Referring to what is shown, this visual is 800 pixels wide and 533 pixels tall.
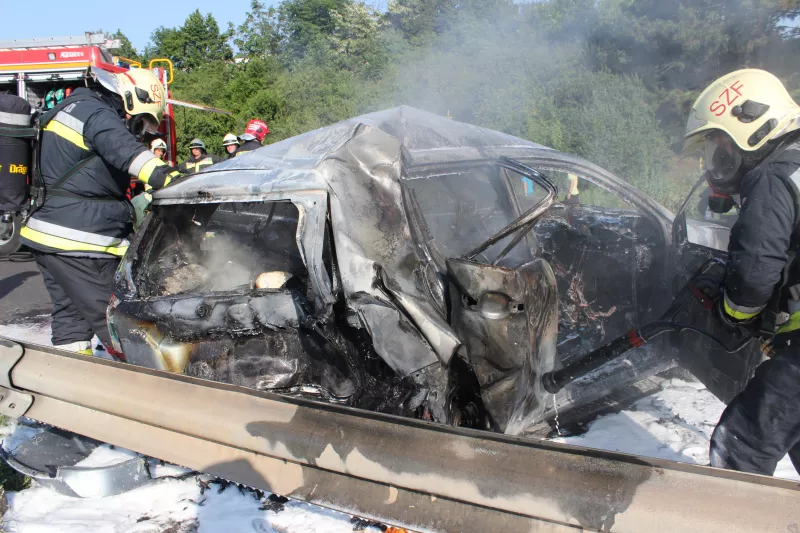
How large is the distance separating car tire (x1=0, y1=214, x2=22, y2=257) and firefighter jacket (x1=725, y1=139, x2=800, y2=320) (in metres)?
3.58

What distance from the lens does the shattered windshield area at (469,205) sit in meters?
→ 2.72

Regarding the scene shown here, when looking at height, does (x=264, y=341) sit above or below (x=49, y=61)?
below

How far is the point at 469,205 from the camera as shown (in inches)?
119

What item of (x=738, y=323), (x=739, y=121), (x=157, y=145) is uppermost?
(x=739, y=121)

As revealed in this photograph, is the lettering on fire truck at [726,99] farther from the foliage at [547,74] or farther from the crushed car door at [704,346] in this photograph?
the foliage at [547,74]

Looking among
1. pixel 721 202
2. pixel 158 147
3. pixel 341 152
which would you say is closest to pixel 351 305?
pixel 341 152

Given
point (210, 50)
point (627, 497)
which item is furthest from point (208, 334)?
point (210, 50)

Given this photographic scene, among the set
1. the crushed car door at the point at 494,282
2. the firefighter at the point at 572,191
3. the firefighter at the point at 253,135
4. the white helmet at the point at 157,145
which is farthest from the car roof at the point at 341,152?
the white helmet at the point at 157,145

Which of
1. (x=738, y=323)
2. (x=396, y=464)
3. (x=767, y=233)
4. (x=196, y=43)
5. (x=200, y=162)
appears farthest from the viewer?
(x=196, y=43)

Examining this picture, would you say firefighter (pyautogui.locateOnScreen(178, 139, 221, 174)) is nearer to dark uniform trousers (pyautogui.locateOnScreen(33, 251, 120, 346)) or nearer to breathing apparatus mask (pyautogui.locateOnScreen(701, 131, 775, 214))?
dark uniform trousers (pyautogui.locateOnScreen(33, 251, 120, 346))

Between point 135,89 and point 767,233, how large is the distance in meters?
3.23

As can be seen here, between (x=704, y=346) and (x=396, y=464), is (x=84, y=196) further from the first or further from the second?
(x=704, y=346)

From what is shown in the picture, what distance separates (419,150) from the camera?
2723 mm

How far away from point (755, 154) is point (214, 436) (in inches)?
91.4
